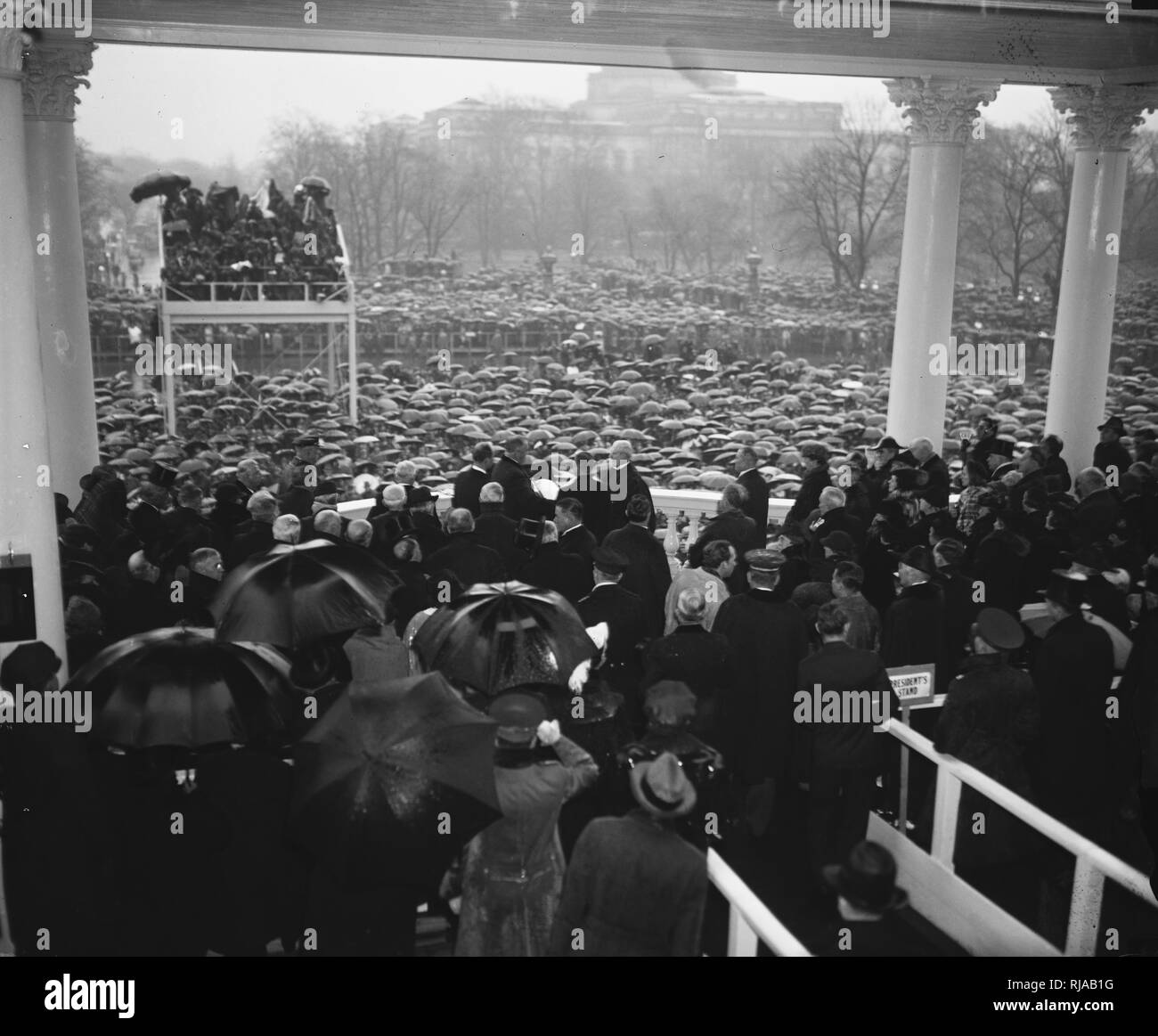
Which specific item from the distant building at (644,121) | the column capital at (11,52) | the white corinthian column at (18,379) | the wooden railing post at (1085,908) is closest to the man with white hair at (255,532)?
the white corinthian column at (18,379)

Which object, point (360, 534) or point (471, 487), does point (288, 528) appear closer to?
point (360, 534)

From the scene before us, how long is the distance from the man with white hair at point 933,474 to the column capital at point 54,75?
9.44m

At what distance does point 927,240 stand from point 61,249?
10.2 metres

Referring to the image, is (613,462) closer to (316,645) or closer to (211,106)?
(316,645)

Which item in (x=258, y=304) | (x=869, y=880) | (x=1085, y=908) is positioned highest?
(x=258, y=304)

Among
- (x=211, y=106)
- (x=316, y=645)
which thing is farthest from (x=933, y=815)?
(x=211, y=106)

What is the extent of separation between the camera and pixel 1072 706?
255 inches

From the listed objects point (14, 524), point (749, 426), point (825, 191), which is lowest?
point (749, 426)

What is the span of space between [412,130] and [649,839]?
26.9 m

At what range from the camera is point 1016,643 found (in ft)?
19.0

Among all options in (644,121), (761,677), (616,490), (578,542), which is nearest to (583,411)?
(644,121)

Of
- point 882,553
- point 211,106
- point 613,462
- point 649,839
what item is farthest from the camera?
point 211,106

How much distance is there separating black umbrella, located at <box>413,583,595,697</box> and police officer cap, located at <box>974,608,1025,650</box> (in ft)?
6.38

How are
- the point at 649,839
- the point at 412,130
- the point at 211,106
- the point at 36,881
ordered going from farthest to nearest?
the point at 412,130
the point at 211,106
the point at 36,881
the point at 649,839
